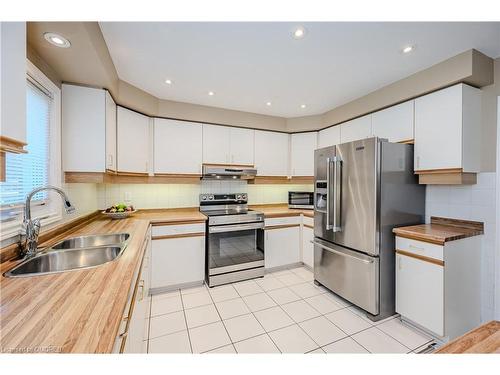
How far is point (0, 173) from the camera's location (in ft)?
2.79

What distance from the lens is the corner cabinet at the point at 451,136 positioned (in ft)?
6.17

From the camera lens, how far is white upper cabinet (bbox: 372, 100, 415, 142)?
7.34ft

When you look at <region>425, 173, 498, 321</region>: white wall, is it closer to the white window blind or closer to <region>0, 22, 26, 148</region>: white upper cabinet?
<region>0, 22, 26, 148</region>: white upper cabinet

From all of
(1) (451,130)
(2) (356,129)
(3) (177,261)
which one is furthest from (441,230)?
(3) (177,261)

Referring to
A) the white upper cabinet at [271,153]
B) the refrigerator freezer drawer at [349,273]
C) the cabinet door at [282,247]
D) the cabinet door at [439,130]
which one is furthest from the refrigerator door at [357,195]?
the white upper cabinet at [271,153]

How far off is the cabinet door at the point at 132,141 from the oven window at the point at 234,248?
4.08 feet

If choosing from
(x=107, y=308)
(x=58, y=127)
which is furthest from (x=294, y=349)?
(x=58, y=127)

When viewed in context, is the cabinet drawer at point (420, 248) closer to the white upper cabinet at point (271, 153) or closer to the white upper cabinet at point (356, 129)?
the white upper cabinet at point (356, 129)

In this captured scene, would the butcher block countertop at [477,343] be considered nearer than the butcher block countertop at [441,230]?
Yes

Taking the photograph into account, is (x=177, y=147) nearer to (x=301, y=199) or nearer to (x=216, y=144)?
(x=216, y=144)

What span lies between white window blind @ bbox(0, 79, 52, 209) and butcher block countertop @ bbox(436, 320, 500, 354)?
2211 mm

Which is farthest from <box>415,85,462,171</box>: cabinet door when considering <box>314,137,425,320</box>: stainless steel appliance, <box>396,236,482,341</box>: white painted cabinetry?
<box>396,236,482,341</box>: white painted cabinetry

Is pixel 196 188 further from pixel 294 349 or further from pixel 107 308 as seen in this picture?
pixel 107 308

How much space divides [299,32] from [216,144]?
6.06 ft
